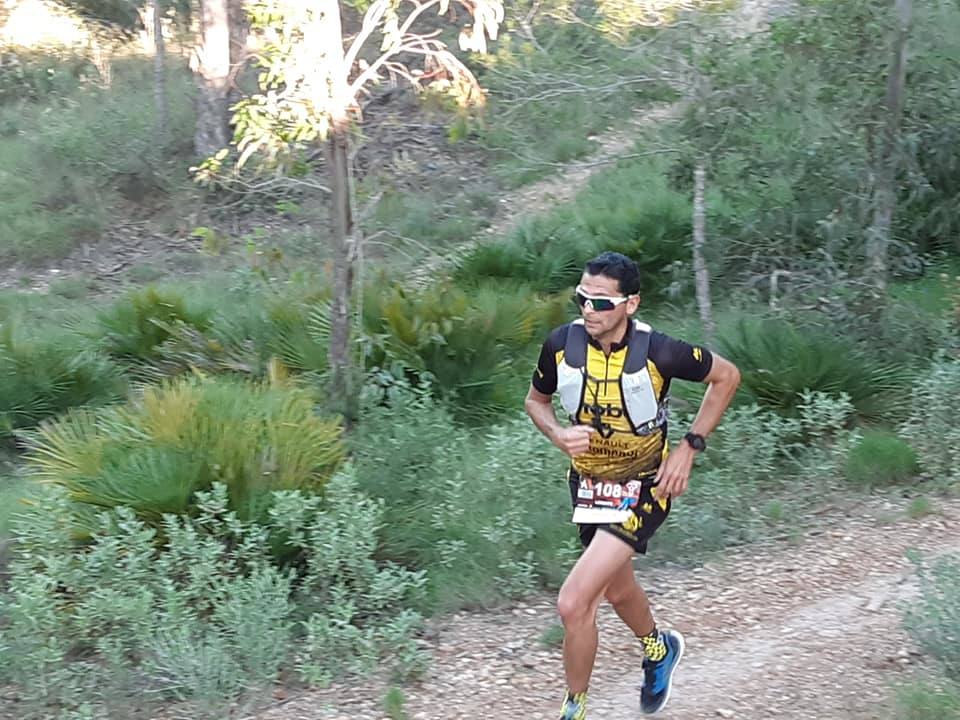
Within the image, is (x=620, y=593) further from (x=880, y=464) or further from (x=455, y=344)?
(x=455, y=344)

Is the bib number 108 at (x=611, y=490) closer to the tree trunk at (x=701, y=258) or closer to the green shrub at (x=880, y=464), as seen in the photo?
the green shrub at (x=880, y=464)

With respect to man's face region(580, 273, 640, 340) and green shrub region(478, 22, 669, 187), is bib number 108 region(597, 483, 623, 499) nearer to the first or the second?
man's face region(580, 273, 640, 340)

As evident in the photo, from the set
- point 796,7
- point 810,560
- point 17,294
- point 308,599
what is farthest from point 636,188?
point 308,599

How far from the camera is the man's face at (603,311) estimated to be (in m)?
3.83

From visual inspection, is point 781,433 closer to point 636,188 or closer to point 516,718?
point 516,718

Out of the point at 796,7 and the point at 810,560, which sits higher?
the point at 796,7

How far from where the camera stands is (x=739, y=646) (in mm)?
5125

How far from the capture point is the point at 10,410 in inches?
335

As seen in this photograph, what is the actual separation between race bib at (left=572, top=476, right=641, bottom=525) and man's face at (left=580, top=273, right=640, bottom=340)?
528 mm

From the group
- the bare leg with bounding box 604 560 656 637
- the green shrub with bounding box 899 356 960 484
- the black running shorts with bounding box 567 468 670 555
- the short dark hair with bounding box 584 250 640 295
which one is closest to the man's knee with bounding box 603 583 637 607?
the bare leg with bounding box 604 560 656 637

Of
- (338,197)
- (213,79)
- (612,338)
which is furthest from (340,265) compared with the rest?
(213,79)

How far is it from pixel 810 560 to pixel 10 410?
227 inches

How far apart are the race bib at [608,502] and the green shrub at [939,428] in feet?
11.2

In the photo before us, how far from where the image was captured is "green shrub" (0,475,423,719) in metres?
4.77
